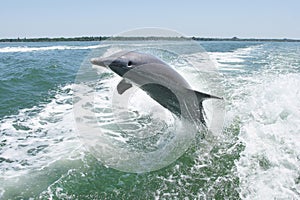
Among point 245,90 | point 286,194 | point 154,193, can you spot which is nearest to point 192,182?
point 154,193

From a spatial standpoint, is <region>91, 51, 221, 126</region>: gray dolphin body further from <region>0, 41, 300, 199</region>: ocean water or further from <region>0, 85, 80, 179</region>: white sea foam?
<region>0, 85, 80, 179</region>: white sea foam

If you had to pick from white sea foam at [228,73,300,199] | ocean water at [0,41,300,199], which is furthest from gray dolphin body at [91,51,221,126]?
white sea foam at [228,73,300,199]

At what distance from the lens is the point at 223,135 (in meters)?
5.59

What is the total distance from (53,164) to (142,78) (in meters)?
1.94

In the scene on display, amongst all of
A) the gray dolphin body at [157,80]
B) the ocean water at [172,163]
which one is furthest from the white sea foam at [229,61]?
the gray dolphin body at [157,80]

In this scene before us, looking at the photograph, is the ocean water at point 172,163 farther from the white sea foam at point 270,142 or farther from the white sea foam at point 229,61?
the white sea foam at point 229,61

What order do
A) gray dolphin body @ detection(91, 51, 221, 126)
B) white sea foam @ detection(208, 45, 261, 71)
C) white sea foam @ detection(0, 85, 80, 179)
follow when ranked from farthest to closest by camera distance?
white sea foam @ detection(208, 45, 261, 71), white sea foam @ detection(0, 85, 80, 179), gray dolphin body @ detection(91, 51, 221, 126)

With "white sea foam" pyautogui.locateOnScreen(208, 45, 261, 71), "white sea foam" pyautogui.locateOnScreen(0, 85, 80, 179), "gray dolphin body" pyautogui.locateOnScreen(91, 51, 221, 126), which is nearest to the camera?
"gray dolphin body" pyautogui.locateOnScreen(91, 51, 221, 126)

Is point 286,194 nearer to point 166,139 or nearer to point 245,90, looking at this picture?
point 166,139

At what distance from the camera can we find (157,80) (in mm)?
4535

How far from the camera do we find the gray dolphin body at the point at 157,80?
13.9ft

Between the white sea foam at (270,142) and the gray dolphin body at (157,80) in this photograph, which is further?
the gray dolphin body at (157,80)

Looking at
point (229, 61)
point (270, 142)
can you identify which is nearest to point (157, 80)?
point (270, 142)

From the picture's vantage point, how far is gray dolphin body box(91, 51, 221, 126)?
422 cm
